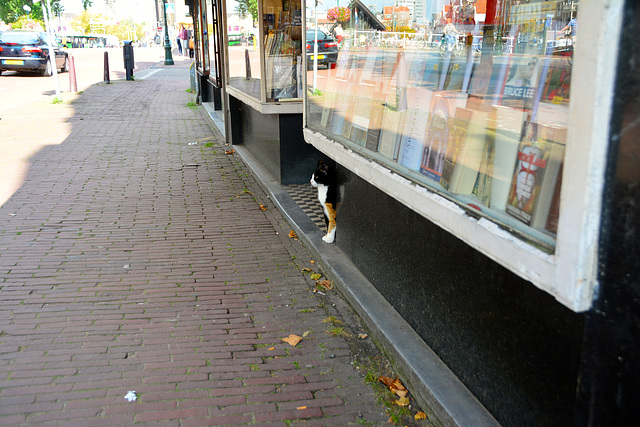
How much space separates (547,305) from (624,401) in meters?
0.48

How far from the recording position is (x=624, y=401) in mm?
1695

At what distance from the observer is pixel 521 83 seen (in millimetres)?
2348

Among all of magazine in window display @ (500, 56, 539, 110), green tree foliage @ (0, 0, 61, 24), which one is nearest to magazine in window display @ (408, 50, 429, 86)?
magazine in window display @ (500, 56, 539, 110)

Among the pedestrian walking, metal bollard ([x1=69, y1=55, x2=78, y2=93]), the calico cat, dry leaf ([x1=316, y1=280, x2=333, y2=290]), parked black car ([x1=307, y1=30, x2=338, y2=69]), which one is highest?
the pedestrian walking

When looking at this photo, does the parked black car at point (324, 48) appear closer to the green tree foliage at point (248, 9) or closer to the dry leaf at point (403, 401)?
the green tree foliage at point (248, 9)

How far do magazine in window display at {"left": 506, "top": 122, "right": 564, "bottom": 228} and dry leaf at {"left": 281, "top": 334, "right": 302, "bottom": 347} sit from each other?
6.00 feet

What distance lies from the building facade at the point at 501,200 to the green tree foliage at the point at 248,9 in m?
2.77

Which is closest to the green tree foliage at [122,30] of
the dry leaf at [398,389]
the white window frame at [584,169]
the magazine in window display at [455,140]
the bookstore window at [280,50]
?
the bookstore window at [280,50]

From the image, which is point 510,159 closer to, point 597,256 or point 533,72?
point 533,72

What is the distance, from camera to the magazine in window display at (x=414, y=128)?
3146mm

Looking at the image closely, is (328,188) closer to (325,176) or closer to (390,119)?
(325,176)

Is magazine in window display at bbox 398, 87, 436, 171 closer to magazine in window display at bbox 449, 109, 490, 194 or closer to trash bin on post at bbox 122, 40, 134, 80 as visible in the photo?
magazine in window display at bbox 449, 109, 490, 194

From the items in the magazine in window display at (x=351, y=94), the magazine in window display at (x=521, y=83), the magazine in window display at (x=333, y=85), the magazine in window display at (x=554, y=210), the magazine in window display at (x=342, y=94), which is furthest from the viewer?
the magazine in window display at (x=333, y=85)

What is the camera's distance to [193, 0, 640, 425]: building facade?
5.31ft
